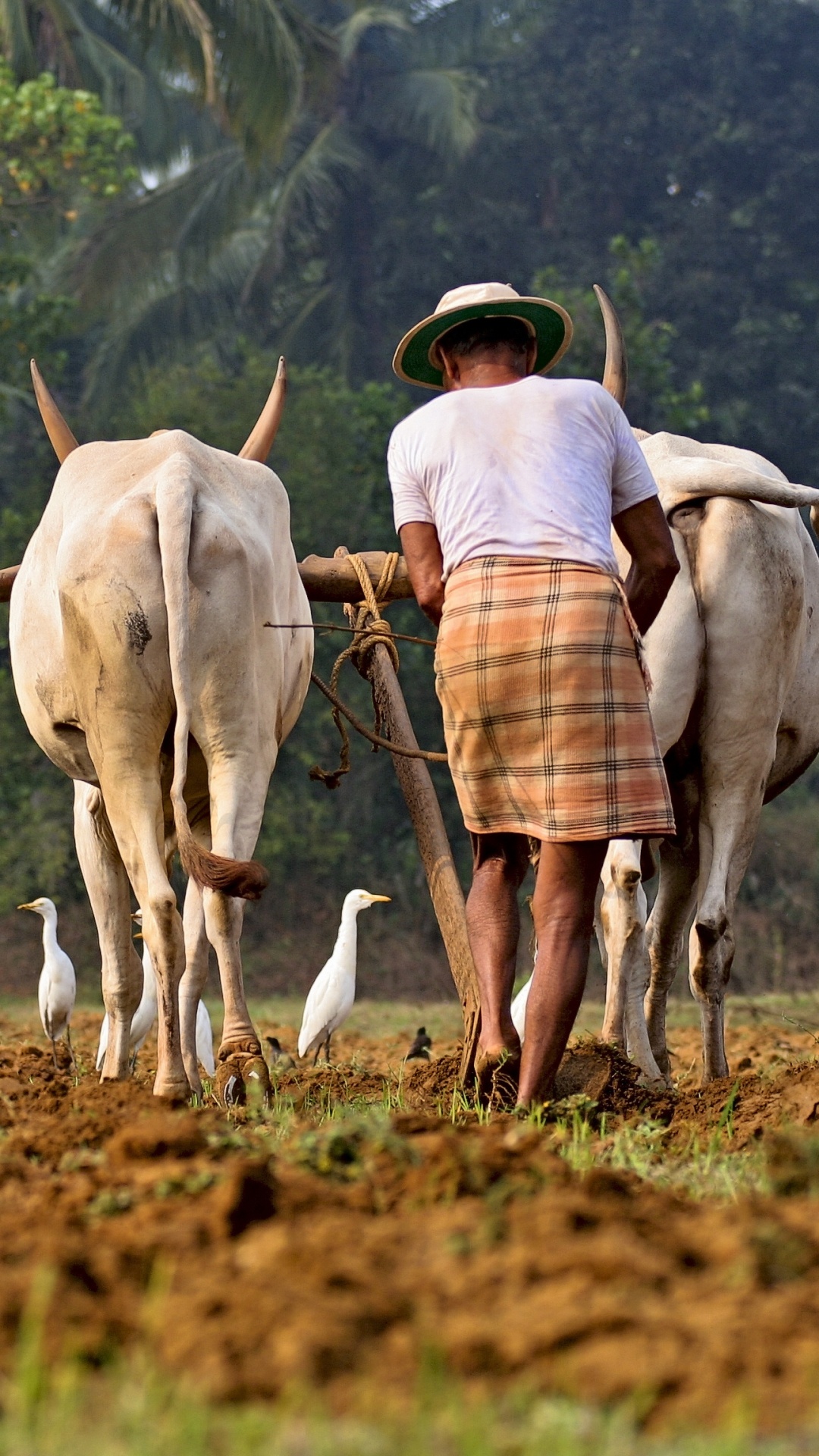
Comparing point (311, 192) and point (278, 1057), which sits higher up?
point (311, 192)

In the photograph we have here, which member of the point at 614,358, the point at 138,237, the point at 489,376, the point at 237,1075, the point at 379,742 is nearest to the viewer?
the point at 489,376

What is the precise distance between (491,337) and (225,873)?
156 cm

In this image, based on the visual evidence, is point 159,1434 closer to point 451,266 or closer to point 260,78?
point 260,78

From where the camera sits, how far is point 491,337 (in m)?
4.65

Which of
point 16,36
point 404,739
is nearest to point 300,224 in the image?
point 16,36

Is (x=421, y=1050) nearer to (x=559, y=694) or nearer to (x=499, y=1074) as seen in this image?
(x=499, y=1074)

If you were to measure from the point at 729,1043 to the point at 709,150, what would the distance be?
16.1 metres

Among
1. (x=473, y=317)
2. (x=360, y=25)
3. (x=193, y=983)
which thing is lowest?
(x=193, y=983)

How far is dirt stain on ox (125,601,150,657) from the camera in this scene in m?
4.98

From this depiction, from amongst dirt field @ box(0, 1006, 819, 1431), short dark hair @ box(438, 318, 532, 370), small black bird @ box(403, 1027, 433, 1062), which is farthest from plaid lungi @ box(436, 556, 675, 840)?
small black bird @ box(403, 1027, 433, 1062)

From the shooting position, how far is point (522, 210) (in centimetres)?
2233

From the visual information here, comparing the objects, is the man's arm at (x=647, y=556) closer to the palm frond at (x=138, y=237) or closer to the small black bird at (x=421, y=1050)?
the small black bird at (x=421, y=1050)

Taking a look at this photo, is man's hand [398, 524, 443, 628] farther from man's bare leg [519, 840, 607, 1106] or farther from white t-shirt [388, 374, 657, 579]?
man's bare leg [519, 840, 607, 1106]

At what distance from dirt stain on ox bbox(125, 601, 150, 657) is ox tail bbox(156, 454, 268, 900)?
7 cm
